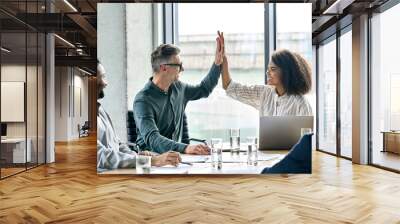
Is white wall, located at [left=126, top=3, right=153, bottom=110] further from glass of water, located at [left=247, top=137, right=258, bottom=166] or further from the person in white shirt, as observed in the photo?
glass of water, located at [left=247, top=137, right=258, bottom=166]

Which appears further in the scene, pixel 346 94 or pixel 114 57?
pixel 346 94

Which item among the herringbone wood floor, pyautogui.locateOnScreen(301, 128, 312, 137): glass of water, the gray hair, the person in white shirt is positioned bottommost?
→ the herringbone wood floor

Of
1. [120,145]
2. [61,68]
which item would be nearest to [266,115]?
[120,145]

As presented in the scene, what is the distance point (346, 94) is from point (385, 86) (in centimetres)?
183

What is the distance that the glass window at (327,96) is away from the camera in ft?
32.4

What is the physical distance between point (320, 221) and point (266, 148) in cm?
226

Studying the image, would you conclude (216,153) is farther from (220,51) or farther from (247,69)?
(220,51)

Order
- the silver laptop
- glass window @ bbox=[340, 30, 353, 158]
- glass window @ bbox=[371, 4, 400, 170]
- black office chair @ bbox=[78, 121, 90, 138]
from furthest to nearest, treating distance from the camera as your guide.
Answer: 1. black office chair @ bbox=[78, 121, 90, 138]
2. glass window @ bbox=[340, 30, 353, 158]
3. glass window @ bbox=[371, 4, 400, 170]
4. the silver laptop

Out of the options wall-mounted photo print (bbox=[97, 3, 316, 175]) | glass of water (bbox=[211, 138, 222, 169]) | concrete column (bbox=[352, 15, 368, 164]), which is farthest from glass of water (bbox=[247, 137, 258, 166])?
concrete column (bbox=[352, 15, 368, 164])

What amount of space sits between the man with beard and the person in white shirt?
1.31 meters

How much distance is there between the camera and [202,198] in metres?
4.73

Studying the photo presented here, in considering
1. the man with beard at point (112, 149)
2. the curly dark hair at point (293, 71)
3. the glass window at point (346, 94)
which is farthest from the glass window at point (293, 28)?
the glass window at point (346, 94)

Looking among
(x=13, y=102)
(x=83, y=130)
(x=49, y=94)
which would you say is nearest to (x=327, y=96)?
(x=49, y=94)

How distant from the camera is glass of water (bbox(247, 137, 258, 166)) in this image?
5852 millimetres
